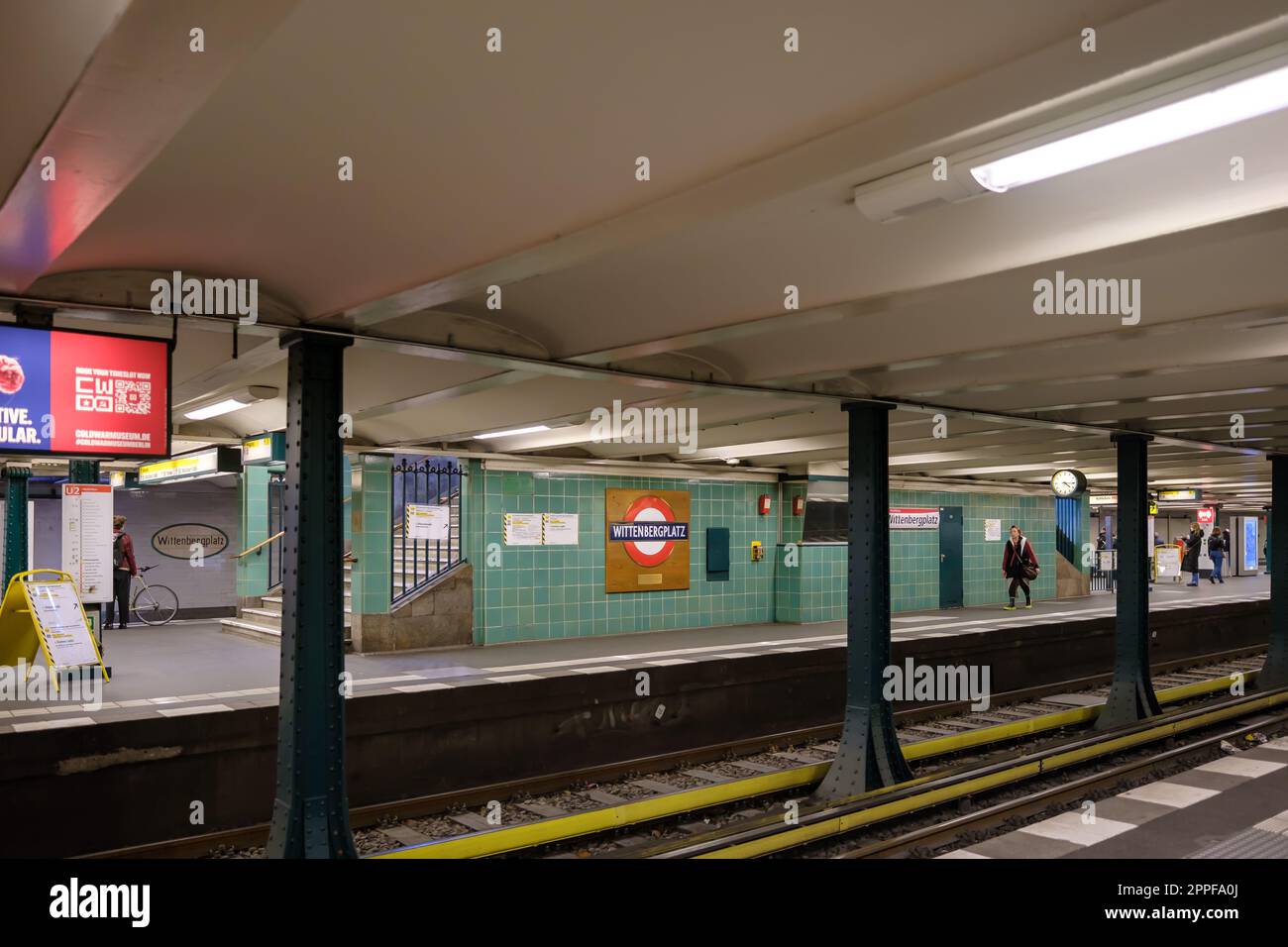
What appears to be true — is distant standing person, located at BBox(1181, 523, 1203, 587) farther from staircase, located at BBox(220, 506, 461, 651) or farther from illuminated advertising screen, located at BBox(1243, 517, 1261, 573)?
staircase, located at BBox(220, 506, 461, 651)

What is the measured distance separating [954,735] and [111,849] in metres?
7.71

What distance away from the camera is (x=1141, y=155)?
3348mm

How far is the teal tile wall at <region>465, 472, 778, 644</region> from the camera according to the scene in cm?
1256

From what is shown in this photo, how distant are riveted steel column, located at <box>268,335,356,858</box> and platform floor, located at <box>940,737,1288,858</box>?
10.6 feet

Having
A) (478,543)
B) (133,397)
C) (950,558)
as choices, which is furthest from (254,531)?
(950,558)

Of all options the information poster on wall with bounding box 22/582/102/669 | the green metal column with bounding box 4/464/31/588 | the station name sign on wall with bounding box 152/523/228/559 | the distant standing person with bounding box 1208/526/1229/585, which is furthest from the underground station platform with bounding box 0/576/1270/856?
the distant standing person with bounding box 1208/526/1229/585

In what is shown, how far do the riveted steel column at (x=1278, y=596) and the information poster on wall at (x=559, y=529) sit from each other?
31.3ft

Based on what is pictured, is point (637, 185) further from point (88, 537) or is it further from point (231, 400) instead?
point (88, 537)

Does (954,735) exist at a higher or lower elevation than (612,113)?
lower
